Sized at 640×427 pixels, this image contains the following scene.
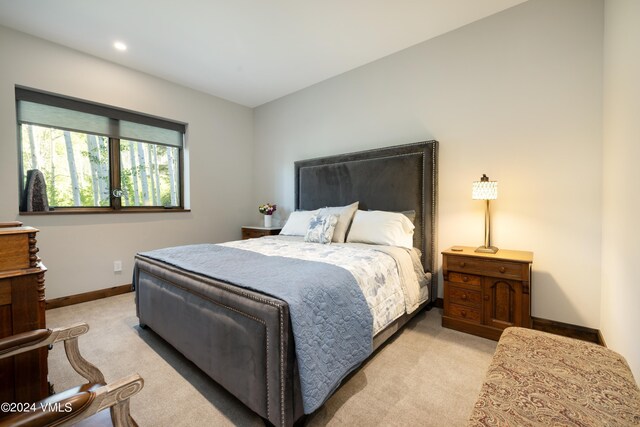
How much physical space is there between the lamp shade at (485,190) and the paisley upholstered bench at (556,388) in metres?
1.39

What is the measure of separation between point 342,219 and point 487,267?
1.43m

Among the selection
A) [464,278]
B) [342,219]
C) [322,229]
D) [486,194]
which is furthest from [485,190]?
[322,229]

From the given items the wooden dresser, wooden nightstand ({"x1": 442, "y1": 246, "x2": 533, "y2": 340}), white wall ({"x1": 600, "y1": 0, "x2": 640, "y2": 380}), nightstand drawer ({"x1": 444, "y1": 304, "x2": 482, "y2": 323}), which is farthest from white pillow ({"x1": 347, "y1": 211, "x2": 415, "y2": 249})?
the wooden dresser

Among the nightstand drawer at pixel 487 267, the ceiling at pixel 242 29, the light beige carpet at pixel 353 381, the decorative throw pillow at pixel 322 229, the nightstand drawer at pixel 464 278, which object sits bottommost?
the light beige carpet at pixel 353 381

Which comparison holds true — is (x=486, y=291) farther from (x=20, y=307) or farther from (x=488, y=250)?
(x=20, y=307)

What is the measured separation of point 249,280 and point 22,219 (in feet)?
9.78

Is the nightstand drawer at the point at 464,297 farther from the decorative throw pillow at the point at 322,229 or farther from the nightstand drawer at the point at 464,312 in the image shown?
the decorative throw pillow at the point at 322,229

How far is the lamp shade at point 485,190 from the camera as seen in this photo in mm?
2334

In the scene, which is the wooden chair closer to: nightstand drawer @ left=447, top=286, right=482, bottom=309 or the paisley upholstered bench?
the paisley upholstered bench

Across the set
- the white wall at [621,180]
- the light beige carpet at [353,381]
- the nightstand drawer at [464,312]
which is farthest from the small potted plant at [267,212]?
the white wall at [621,180]

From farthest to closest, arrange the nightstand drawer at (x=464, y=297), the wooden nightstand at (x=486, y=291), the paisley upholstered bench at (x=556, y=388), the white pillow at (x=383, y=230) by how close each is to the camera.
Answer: the white pillow at (x=383, y=230) < the nightstand drawer at (x=464, y=297) < the wooden nightstand at (x=486, y=291) < the paisley upholstered bench at (x=556, y=388)

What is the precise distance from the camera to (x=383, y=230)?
267 centimetres

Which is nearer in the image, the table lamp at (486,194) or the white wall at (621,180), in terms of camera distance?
the white wall at (621,180)

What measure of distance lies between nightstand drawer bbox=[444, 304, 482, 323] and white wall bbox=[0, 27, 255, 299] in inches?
138
